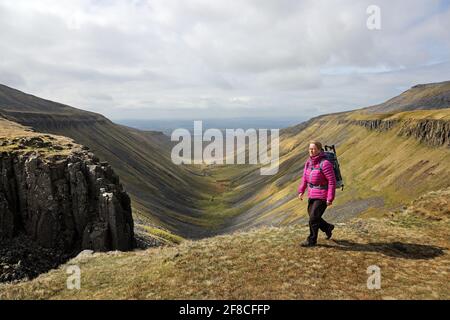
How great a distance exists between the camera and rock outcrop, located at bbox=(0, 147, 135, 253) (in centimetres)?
3816

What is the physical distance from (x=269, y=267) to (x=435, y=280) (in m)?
7.07

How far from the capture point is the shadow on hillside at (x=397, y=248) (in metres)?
18.6

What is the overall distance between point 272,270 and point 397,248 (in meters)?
8.15

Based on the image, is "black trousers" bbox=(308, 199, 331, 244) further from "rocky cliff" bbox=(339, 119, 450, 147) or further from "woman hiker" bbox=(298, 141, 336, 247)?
"rocky cliff" bbox=(339, 119, 450, 147)

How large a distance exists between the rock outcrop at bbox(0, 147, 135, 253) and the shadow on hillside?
27.2m

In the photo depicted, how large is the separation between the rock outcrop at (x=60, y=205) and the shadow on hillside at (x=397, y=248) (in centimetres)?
2720

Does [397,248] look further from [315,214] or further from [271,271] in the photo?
[271,271]

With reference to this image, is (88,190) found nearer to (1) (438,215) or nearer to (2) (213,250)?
(2) (213,250)

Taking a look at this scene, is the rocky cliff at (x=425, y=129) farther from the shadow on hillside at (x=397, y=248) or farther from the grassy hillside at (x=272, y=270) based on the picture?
the shadow on hillside at (x=397, y=248)

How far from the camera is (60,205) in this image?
39.9m

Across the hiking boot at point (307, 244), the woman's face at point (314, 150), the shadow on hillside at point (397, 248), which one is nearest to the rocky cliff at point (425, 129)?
the shadow on hillside at point (397, 248)

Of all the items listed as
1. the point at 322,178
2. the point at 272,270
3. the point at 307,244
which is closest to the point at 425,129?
the point at 307,244

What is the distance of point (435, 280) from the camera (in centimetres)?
1510
